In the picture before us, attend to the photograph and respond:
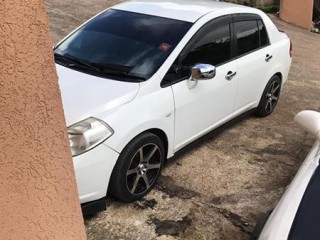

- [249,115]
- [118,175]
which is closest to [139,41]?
[118,175]

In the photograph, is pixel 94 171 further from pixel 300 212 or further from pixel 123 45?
pixel 300 212

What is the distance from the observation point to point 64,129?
82.6 inches

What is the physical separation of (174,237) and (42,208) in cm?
184

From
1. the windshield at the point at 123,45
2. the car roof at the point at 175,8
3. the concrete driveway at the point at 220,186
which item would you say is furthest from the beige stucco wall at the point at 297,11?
the windshield at the point at 123,45

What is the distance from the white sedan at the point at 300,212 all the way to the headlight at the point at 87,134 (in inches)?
58.7

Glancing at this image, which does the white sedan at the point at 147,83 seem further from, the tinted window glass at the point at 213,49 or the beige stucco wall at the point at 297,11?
the beige stucco wall at the point at 297,11

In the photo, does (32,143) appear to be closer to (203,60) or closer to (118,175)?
(118,175)

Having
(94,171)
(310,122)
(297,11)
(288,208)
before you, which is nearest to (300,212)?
(288,208)

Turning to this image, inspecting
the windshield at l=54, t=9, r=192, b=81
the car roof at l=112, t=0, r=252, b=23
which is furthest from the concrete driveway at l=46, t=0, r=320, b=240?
the car roof at l=112, t=0, r=252, b=23

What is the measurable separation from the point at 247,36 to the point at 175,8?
1.09m

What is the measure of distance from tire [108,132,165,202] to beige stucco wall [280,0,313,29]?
11.6 meters

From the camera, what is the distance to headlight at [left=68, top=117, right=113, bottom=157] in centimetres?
343

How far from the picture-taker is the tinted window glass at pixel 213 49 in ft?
14.7

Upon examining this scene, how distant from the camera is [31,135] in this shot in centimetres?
195
